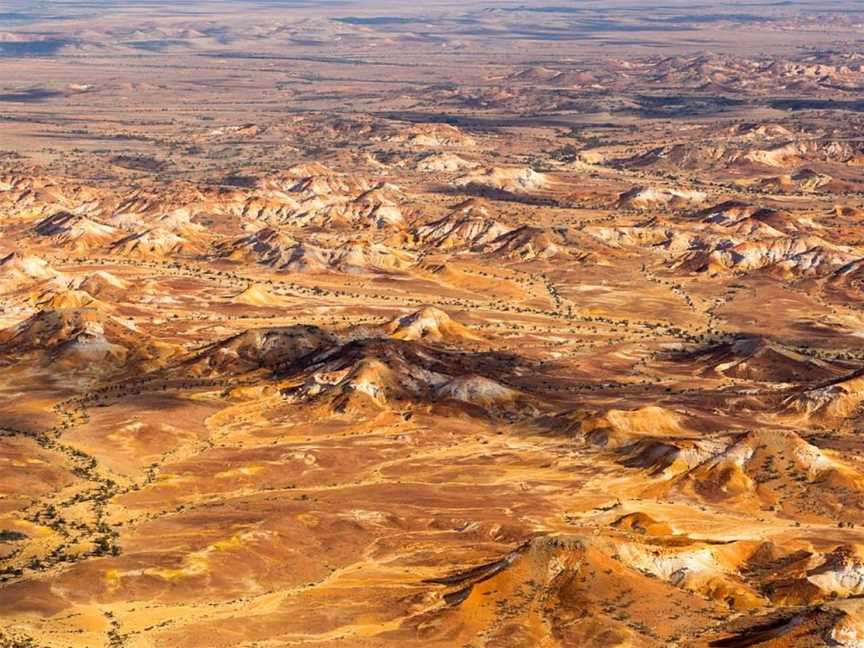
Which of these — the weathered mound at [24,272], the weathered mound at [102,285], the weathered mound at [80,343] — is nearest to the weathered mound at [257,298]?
the weathered mound at [102,285]

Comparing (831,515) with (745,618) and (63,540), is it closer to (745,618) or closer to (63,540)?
(745,618)

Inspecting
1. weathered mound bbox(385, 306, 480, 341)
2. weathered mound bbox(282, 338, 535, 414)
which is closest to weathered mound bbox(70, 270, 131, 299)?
weathered mound bbox(385, 306, 480, 341)

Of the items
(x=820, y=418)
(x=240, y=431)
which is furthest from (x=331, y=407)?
(x=820, y=418)

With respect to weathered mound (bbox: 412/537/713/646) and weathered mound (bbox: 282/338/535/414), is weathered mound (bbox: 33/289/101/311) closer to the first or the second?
weathered mound (bbox: 282/338/535/414)

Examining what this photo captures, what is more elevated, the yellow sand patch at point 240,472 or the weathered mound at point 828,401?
the yellow sand patch at point 240,472

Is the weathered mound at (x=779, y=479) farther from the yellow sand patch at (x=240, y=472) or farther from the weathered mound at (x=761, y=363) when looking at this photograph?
the weathered mound at (x=761, y=363)

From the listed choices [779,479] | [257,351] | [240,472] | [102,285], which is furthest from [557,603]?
[102,285]

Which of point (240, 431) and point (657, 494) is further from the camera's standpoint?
point (240, 431)
